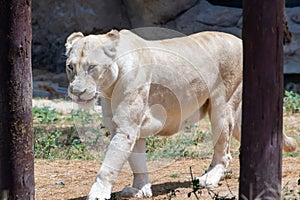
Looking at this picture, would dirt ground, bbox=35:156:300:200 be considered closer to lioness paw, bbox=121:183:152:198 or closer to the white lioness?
lioness paw, bbox=121:183:152:198

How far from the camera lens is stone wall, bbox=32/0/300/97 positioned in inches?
517

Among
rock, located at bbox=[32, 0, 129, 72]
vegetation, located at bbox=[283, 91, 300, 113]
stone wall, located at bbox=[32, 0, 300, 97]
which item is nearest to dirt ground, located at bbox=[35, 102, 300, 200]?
vegetation, located at bbox=[283, 91, 300, 113]

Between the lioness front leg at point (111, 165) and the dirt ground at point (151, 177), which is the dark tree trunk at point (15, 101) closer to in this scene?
the lioness front leg at point (111, 165)

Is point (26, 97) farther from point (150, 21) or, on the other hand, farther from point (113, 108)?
point (150, 21)

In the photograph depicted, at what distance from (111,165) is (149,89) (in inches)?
28.8

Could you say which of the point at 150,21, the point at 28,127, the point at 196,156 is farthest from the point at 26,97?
the point at 150,21

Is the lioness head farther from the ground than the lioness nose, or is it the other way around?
the lioness head

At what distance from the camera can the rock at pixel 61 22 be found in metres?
14.2

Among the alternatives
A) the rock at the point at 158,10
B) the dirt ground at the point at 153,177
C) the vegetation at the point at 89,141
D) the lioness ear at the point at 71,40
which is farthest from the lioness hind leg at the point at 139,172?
the rock at the point at 158,10

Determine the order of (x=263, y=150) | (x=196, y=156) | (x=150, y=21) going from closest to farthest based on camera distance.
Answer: (x=263, y=150)
(x=196, y=156)
(x=150, y=21)

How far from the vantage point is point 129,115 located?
5.57m

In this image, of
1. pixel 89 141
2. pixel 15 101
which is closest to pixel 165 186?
pixel 89 141

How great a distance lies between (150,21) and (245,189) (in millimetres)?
10174

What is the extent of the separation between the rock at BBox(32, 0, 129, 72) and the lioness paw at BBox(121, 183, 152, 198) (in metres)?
8.60
